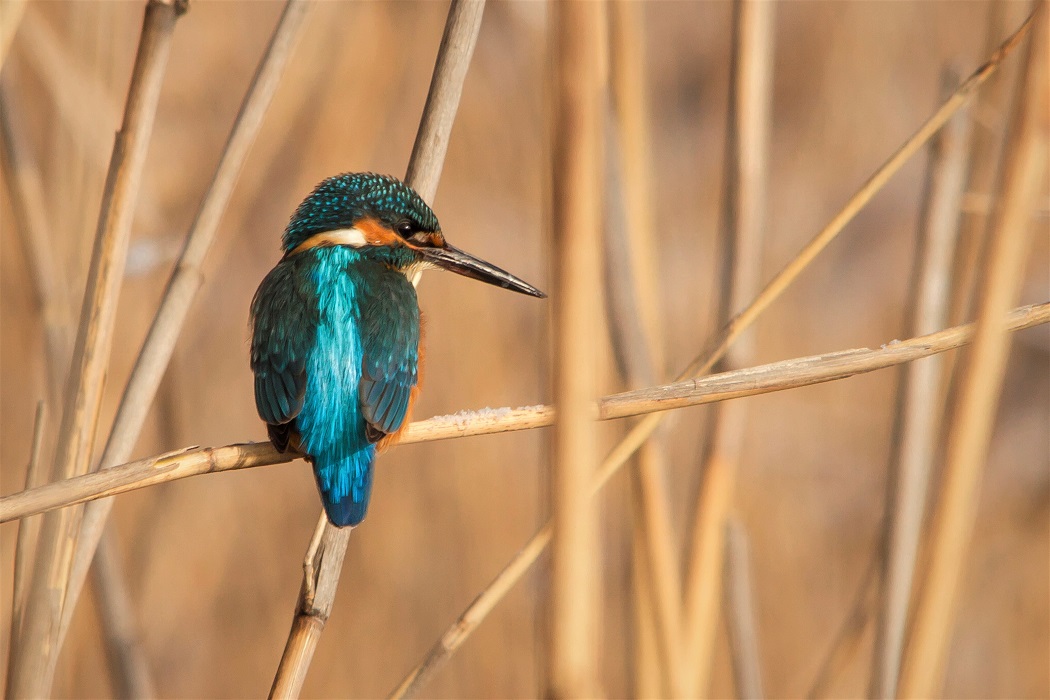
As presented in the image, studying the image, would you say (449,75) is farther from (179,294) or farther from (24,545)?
(24,545)

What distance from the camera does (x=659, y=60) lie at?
342 cm

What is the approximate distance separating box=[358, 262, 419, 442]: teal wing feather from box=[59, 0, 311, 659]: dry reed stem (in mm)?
290

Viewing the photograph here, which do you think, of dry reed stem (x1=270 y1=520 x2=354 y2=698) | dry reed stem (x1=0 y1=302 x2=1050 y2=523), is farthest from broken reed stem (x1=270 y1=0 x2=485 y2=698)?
dry reed stem (x1=0 y1=302 x2=1050 y2=523)

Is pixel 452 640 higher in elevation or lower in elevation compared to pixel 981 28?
lower

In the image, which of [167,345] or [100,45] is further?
[100,45]

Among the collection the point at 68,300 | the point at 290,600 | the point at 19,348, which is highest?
the point at 19,348

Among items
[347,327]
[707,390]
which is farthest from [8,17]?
[707,390]

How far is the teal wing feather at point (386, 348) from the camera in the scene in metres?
1.41

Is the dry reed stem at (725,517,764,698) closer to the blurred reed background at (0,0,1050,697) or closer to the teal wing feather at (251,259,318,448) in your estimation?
the blurred reed background at (0,0,1050,697)

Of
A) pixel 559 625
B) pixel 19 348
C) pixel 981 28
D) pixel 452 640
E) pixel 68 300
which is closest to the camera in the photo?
pixel 559 625

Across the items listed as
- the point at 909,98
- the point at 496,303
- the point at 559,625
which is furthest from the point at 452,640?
the point at 909,98

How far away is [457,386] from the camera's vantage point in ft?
8.24

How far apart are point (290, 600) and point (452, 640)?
4.43ft

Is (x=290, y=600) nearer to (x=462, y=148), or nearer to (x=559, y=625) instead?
(x=462, y=148)
